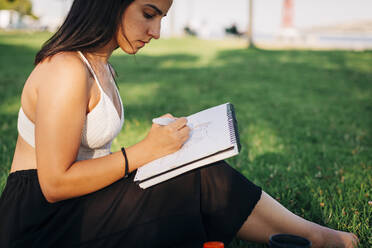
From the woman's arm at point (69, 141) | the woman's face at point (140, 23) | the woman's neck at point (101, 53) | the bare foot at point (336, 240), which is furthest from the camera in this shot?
the bare foot at point (336, 240)

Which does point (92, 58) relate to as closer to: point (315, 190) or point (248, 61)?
point (315, 190)

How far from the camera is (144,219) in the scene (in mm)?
1891

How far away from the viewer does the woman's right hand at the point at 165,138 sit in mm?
1875

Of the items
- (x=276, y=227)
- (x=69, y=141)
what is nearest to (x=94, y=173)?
(x=69, y=141)

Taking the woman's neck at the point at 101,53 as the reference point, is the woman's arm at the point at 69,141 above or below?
below

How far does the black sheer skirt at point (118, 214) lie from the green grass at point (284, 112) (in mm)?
641

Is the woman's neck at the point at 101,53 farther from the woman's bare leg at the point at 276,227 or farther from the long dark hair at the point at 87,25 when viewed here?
the woman's bare leg at the point at 276,227

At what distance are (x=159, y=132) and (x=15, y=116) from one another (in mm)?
4847

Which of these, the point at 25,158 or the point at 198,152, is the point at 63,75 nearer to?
the point at 25,158

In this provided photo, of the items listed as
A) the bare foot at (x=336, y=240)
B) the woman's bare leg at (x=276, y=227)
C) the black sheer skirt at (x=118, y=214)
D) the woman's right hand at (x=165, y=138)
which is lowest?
the bare foot at (x=336, y=240)

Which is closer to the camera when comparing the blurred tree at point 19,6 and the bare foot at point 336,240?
the bare foot at point 336,240

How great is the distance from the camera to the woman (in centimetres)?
173

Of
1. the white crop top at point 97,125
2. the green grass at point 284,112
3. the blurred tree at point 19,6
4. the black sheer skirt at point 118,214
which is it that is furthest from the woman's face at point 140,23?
the blurred tree at point 19,6

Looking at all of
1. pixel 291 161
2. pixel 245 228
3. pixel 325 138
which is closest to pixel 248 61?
pixel 325 138
